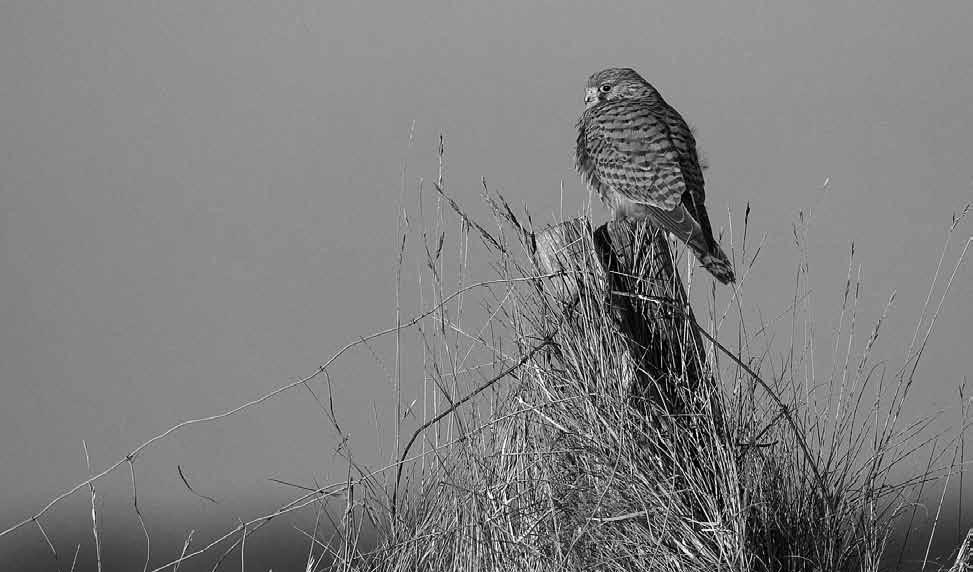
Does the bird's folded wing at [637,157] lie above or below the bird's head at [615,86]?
below

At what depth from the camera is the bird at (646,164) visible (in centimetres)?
432

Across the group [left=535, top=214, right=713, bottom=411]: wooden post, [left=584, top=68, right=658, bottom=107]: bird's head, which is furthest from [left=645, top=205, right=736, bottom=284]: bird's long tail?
[left=584, top=68, right=658, bottom=107]: bird's head

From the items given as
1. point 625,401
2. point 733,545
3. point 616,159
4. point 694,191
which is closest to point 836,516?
point 733,545

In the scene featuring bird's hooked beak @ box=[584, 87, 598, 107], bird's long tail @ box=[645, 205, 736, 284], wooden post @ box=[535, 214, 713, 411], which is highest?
bird's hooked beak @ box=[584, 87, 598, 107]

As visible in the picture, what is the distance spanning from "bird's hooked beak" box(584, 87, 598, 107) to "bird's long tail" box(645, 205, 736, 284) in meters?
1.29

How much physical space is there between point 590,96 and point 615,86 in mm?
200

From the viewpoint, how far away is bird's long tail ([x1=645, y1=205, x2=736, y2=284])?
3811 mm

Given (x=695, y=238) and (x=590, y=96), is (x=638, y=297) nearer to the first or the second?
(x=695, y=238)

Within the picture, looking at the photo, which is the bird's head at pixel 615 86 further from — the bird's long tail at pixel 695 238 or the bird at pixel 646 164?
the bird's long tail at pixel 695 238

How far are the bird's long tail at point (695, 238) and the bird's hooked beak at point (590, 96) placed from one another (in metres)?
1.29

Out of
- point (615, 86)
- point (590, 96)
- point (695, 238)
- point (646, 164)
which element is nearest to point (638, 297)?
point (695, 238)

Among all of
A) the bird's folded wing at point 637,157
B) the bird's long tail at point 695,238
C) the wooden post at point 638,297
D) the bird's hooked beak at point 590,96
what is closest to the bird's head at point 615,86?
the bird's hooked beak at point 590,96

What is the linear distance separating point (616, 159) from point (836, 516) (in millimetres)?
2093

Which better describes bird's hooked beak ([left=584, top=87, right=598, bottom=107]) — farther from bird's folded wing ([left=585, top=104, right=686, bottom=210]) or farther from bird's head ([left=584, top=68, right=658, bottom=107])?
bird's folded wing ([left=585, top=104, right=686, bottom=210])
